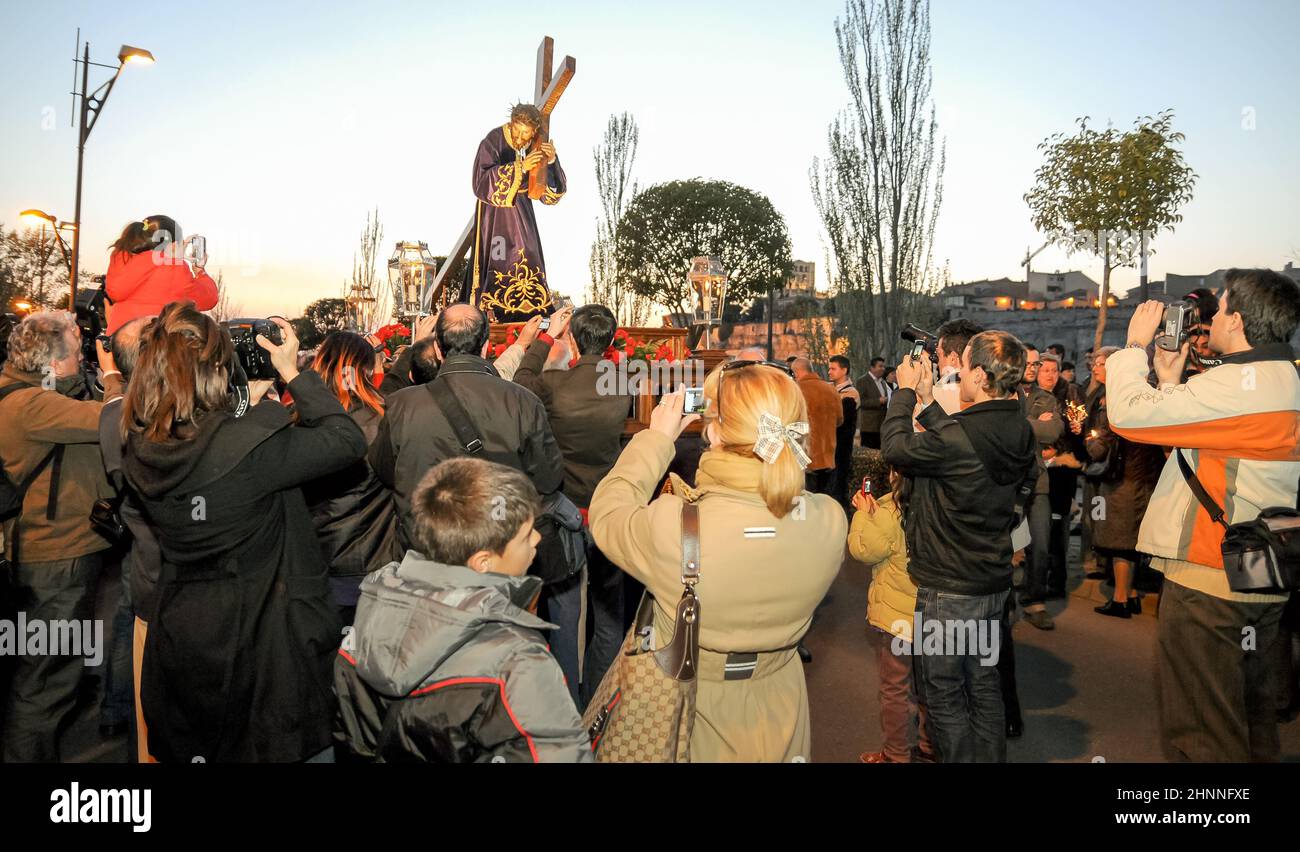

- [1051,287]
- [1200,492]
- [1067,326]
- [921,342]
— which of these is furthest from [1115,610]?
[1051,287]

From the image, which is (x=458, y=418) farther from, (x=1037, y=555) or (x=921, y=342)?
(x=1037, y=555)

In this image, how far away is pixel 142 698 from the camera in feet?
9.69

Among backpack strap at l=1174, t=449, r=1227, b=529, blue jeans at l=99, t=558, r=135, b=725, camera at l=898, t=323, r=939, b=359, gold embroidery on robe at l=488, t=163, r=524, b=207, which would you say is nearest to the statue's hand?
gold embroidery on robe at l=488, t=163, r=524, b=207

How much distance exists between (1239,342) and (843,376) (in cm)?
833

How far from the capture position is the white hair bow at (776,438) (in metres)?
2.32

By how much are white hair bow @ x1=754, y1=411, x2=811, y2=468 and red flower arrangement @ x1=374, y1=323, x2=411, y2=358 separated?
5.13 m

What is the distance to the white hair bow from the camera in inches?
91.3

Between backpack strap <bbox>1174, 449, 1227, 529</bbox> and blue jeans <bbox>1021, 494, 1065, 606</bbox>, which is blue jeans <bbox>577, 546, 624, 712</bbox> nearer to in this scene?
backpack strap <bbox>1174, 449, 1227, 529</bbox>

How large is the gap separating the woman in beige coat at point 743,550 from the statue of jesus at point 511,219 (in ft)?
16.9

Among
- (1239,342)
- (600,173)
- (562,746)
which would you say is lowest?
(562,746)

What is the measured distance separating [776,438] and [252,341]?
2026mm

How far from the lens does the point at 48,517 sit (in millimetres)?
4176
